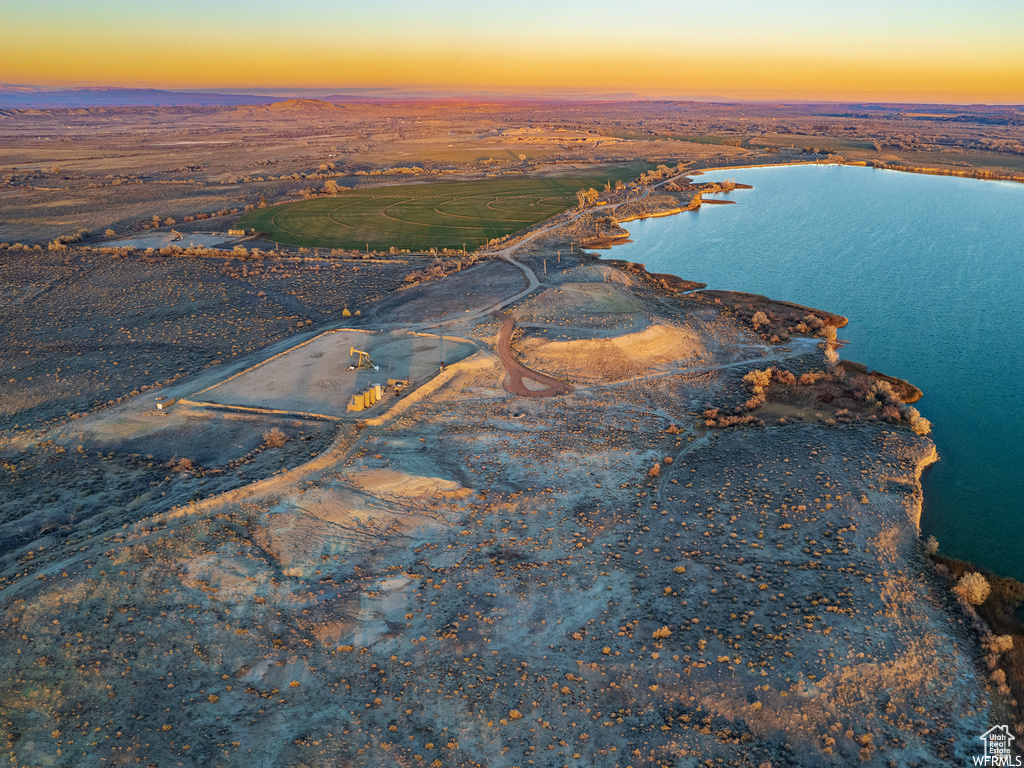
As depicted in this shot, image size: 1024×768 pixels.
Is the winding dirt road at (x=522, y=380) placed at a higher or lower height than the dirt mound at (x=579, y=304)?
lower

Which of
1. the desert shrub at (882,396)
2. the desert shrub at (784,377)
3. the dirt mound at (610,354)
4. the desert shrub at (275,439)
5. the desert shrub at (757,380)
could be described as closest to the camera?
the desert shrub at (275,439)

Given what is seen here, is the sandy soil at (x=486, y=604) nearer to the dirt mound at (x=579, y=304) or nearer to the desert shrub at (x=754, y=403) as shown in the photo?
the desert shrub at (x=754, y=403)

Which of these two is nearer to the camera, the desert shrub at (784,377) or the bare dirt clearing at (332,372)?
the bare dirt clearing at (332,372)

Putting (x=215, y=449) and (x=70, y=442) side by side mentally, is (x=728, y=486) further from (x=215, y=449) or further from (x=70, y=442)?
(x=70, y=442)

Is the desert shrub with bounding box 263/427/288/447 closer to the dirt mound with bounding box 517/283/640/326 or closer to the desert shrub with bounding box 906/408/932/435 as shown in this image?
the dirt mound with bounding box 517/283/640/326

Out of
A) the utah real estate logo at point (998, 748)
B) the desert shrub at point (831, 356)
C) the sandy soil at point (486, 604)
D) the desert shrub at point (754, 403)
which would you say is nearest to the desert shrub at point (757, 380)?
the desert shrub at point (754, 403)

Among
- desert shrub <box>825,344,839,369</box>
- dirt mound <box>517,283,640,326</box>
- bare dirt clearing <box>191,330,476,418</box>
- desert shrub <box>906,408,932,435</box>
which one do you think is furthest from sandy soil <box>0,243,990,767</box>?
dirt mound <box>517,283,640,326</box>

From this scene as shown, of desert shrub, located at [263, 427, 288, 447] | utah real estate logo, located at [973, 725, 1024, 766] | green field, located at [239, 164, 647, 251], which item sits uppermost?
green field, located at [239, 164, 647, 251]
